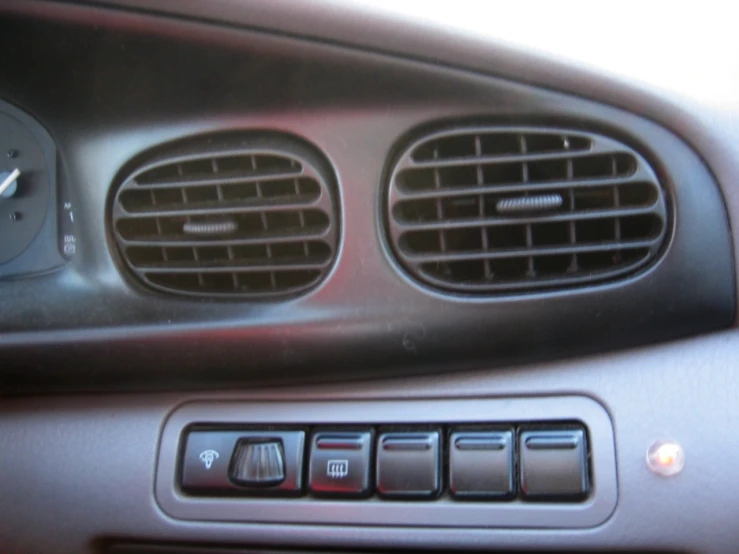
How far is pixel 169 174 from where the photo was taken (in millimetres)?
994

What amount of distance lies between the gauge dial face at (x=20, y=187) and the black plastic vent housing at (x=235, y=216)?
15cm

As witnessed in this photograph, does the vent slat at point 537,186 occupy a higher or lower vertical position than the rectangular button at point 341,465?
higher

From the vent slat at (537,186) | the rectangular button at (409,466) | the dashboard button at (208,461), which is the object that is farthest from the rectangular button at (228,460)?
the vent slat at (537,186)

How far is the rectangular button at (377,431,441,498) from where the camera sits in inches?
35.2

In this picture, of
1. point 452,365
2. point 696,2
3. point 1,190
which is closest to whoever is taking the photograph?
point 696,2

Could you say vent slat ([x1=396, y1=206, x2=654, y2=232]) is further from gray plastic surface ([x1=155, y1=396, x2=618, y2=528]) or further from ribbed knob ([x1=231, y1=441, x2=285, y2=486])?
ribbed knob ([x1=231, y1=441, x2=285, y2=486])

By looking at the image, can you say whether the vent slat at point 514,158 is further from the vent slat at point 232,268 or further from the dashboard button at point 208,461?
the dashboard button at point 208,461

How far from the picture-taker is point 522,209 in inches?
33.8

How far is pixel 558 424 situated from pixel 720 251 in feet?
0.85

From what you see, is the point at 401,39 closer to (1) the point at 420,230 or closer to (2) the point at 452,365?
(1) the point at 420,230

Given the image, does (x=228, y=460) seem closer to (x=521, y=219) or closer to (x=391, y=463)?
(x=391, y=463)

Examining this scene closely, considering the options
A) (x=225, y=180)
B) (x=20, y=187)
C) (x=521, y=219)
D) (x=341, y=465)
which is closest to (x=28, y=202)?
(x=20, y=187)

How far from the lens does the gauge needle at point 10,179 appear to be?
1066 millimetres

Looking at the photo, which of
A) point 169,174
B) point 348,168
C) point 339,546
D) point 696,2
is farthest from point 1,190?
point 696,2
